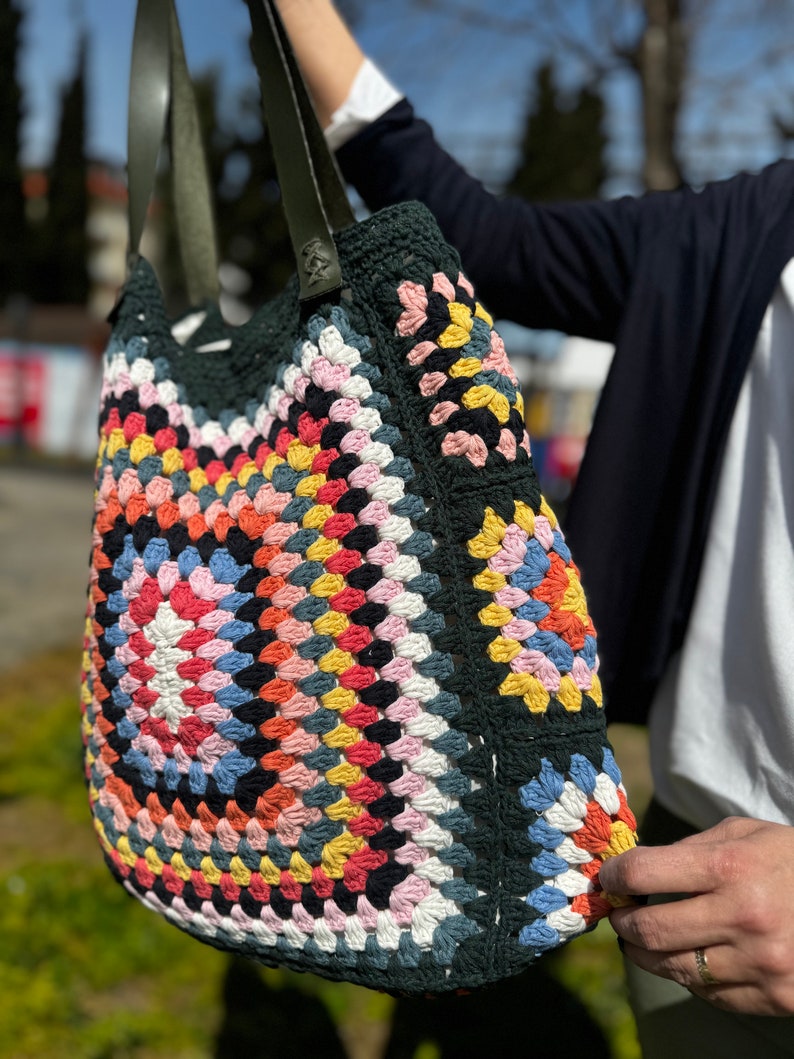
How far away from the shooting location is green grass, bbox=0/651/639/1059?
A: 6.56 feet

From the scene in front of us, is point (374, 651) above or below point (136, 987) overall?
above

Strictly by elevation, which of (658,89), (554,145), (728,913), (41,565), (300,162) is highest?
(554,145)

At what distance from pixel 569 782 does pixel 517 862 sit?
0.08 m

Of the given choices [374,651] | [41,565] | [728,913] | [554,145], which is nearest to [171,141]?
[374,651]

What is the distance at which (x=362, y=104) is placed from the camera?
1.03 meters

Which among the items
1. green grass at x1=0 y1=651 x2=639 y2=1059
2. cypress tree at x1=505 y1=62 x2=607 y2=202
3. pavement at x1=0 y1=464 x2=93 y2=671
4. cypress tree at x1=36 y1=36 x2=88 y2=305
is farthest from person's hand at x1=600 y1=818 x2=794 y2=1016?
cypress tree at x1=36 y1=36 x2=88 y2=305

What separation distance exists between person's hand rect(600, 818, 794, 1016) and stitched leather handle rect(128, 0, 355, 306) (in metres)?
0.54

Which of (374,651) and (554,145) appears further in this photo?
(554,145)

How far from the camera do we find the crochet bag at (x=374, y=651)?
2.44 ft

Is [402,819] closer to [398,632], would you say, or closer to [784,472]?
[398,632]

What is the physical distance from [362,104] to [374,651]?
2.14 ft

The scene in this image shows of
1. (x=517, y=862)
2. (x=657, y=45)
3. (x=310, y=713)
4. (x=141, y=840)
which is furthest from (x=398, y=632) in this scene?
(x=657, y=45)

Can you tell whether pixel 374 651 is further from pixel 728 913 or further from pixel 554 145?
pixel 554 145

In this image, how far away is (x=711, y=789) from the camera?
0.93 meters
